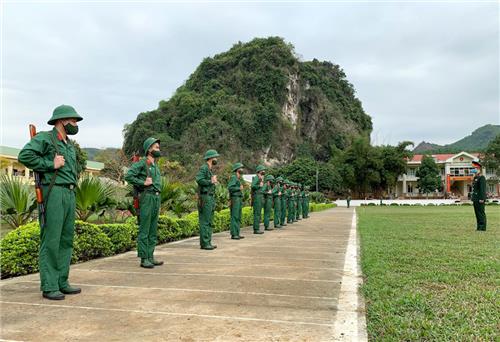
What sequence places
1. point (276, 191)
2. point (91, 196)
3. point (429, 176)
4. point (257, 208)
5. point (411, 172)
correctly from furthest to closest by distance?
1. point (411, 172)
2. point (429, 176)
3. point (276, 191)
4. point (257, 208)
5. point (91, 196)

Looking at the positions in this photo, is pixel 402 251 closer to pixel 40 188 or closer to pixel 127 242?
pixel 127 242

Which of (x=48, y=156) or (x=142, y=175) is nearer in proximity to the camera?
(x=48, y=156)

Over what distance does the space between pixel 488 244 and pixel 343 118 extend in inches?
2732

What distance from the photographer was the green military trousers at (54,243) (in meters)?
4.32

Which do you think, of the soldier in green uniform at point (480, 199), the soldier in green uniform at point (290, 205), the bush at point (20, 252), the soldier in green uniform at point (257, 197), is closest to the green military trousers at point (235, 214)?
the soldier in green uniform at point (257, 197)

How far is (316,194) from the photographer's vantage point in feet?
154

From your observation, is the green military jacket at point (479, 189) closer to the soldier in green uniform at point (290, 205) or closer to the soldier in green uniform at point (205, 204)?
the soldier in green uniform at point (290, 205)

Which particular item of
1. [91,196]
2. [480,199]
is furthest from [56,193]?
[480,199]

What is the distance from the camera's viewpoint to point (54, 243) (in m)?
4.38

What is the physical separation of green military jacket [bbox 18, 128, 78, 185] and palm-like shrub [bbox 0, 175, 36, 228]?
2.87m

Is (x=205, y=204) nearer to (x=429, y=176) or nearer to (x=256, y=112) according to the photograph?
(x=256, y=112)

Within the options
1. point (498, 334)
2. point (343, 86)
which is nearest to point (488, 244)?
point (498, 334)

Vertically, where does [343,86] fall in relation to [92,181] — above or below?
above

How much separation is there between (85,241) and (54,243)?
7.70 feet
